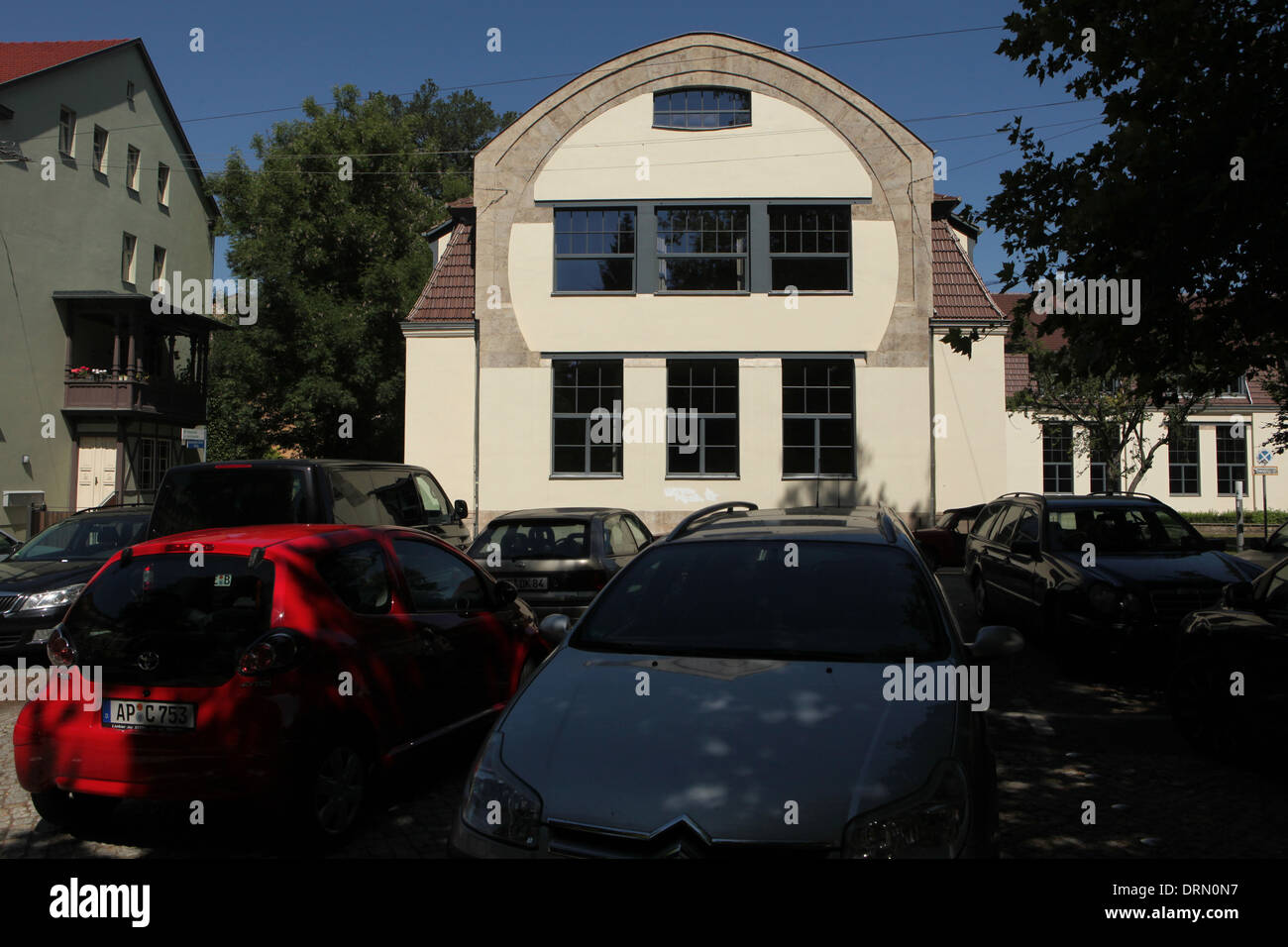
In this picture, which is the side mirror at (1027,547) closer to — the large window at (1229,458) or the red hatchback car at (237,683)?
the red hatchback car at (237,683)

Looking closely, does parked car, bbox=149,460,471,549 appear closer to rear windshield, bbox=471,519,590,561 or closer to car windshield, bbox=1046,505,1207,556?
rear windshield, bbox=471,519,590,561

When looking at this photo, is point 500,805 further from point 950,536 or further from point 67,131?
point 67,131

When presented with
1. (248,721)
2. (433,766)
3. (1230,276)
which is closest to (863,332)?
(1230,276)

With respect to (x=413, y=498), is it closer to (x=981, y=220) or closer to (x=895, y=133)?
(x=981, y=220)

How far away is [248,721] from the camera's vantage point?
14.5 ft

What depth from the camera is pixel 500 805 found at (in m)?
3.18

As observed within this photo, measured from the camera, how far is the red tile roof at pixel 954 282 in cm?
2125

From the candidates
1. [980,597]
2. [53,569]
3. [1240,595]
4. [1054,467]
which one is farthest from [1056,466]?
[53,569]

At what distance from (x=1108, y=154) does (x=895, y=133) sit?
14.3 m

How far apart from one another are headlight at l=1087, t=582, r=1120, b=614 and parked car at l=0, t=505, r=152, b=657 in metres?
9.84

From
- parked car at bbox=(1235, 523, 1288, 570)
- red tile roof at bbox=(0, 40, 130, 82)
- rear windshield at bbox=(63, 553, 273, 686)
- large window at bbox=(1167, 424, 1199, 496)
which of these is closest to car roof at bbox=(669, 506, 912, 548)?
rear windshield at bbox=(63, 553, 273, 686)

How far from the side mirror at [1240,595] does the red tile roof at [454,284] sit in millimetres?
18128

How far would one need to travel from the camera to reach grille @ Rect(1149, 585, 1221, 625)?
330 inches

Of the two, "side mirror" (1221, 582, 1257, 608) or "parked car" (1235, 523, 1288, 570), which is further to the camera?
"parked car" (1235, 523, 1288, 570)
